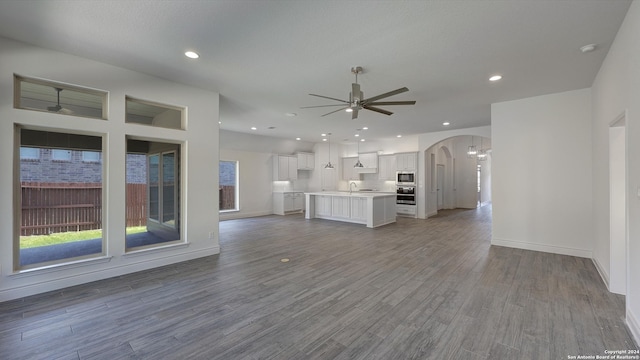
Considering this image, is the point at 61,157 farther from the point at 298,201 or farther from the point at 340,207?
the point at 298,201

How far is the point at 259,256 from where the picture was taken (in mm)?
4617

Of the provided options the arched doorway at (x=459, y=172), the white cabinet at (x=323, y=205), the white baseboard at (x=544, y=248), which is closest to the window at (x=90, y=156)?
the white cabinet at (x=323, y=205)

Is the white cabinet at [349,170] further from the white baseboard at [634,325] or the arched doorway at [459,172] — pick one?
the white baseboard at [634,325]

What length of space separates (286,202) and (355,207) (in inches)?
126

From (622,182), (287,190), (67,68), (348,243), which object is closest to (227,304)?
(348,243)

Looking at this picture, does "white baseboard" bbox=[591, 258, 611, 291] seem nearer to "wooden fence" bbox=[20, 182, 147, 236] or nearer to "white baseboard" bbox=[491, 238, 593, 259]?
"white baseboard" bbox=[491, 238, 593, 259]

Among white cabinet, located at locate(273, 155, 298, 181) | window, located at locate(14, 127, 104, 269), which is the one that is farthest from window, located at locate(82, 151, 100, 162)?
white cabinet, located at locate(273, 155, 298, 181)

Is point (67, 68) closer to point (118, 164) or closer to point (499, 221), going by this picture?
point (118, 164)

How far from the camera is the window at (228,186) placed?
8.93m

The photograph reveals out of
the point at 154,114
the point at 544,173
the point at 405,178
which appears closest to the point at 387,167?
the point at 405,178

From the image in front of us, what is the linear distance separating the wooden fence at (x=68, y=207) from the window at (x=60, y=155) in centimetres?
42

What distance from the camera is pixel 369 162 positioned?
10797 millimetres

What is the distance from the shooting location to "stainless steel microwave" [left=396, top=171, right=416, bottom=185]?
9.23 m

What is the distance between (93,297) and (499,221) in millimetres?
6753
